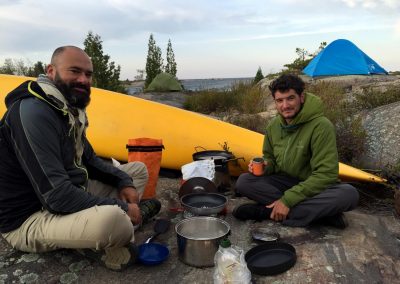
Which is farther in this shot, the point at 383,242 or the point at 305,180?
the point at 305,180

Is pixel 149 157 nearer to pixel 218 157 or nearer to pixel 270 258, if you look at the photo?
pixel 218 157

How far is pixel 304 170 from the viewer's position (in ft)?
10.2

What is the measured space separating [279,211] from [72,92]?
175 centimetres

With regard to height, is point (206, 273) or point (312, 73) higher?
point (312, 73)

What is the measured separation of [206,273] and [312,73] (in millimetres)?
9447

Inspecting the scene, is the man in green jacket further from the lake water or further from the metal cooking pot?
the lake water

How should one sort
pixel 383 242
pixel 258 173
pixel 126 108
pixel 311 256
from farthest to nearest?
pixel 126 108
pixel 258 173
pixel 383 242
pixel 311 256

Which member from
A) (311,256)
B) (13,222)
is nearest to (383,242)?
(311,256)

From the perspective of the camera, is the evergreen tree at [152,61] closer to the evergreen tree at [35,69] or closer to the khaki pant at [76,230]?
the evergreen tree at [35,69]

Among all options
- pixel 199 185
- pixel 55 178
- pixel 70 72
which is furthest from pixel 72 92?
pixel 199 185

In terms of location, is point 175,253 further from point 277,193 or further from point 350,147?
point 350,147

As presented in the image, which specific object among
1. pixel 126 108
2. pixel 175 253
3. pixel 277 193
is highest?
pixel 126 108

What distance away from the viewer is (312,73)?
10805 millimetres

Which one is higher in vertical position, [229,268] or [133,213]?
[133,213]
